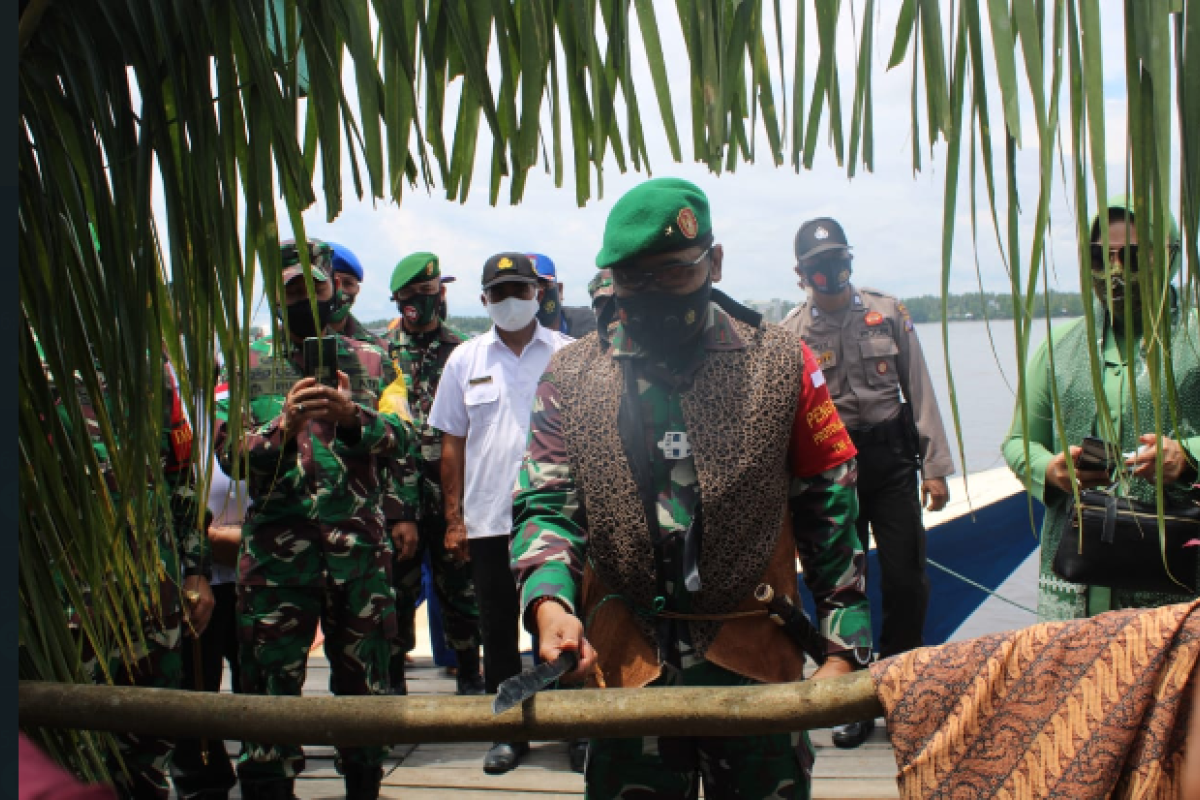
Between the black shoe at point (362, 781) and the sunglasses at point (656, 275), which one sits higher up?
the sunglasses at point (656, 275)

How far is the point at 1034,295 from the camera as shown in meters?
1.02

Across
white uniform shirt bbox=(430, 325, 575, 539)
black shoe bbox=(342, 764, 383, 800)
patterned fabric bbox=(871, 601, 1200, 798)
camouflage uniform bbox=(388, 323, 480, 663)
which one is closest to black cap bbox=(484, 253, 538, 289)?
white uniform shirt bbox=(430, 325, 575, 539)

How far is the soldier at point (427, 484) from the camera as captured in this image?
4707 millimetres

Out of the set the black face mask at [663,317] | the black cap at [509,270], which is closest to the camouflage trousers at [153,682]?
the black face mask at [663,317]

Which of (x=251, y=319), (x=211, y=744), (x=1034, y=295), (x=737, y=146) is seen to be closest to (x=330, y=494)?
(x=211, y=744)

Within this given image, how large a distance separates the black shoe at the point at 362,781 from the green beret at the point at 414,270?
7.85 ft

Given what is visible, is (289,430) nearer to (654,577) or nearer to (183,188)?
(654,577)

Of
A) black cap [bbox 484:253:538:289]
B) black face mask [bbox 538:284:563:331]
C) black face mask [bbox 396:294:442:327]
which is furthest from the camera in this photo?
black face mask [bbox 538:284:563:331]

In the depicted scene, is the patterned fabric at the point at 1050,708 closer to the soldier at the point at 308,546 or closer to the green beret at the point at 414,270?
the soldier at the point at 308,546

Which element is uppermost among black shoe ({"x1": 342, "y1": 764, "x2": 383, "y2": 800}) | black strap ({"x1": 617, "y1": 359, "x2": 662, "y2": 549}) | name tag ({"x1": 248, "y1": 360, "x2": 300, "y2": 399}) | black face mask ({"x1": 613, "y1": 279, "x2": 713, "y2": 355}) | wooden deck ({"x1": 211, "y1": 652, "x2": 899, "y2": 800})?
black face mask ({"x1": 613, "y1": 279, "x2": 713, "y2": 355})

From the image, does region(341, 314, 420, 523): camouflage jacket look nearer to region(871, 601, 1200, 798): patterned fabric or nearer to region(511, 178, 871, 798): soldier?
region(511, 178, 871, 798): soldier

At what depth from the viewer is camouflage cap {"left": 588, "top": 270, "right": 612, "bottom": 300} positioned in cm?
481

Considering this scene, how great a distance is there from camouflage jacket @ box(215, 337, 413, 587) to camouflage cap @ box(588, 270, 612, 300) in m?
1.48

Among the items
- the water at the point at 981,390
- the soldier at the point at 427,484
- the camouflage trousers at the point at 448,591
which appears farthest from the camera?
the camouflage trousers at the point at 448,591
